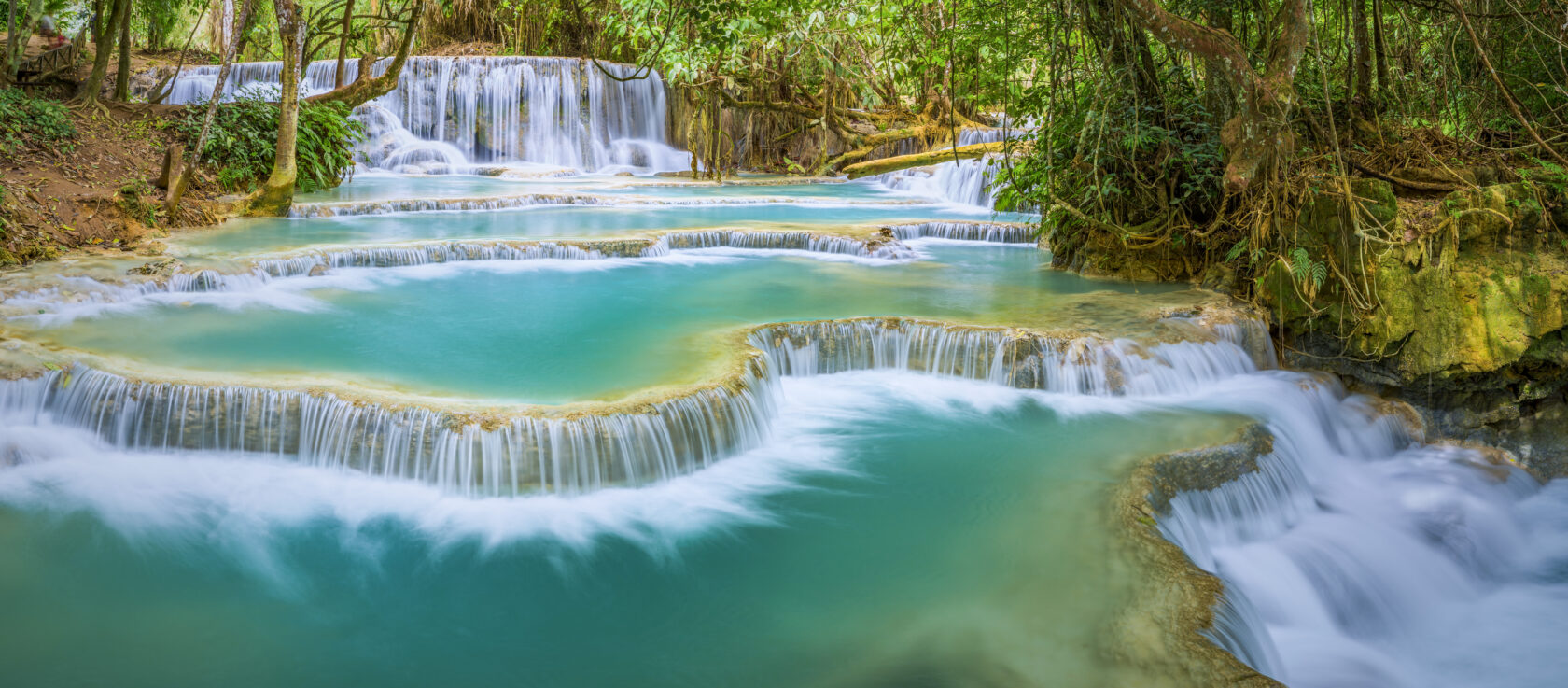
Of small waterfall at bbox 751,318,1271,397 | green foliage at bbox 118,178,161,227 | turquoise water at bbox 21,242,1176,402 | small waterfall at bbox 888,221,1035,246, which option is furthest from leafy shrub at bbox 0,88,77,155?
small waterfall at bbox 888,221,1035,246

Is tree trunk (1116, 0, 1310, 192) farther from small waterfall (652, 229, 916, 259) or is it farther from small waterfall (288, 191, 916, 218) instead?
small waterfall (288, 191, 916, 218)

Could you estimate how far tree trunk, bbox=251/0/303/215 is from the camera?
9914 millimetres

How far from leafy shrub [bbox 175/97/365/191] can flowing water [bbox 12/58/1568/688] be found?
5.18m

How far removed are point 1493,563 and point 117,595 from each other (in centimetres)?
590

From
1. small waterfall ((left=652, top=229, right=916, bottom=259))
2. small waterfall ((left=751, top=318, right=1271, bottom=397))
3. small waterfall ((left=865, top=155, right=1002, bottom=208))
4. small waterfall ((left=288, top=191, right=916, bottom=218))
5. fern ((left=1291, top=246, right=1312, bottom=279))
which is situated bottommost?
small waterfall ((left=751, top=318, right=1271, bottom=397))

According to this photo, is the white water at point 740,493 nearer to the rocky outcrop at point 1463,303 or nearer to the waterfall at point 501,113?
the rocky outcrop at point 1463,303

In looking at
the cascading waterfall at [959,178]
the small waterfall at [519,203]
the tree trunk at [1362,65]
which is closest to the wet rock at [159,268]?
the small waterfall at [519,203]

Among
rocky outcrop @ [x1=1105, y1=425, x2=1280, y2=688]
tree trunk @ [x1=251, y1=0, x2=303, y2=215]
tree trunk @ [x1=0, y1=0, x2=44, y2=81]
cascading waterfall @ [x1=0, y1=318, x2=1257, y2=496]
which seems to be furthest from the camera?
tree trunk @ [x1=0, y1=0, x2=44, y2=81]

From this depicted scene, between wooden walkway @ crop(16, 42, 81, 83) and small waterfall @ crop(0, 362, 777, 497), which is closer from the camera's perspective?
small waterfall @ crop(0, 362, 777, 497)

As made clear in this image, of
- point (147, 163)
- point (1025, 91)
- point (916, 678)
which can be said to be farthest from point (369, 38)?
point (916, 678)

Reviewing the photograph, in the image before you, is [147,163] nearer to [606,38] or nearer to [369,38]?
[606,38]

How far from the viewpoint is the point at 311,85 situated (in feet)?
66.3

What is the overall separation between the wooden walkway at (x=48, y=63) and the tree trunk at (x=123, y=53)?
0.75 m

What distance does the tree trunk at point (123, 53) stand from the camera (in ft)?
37.1
